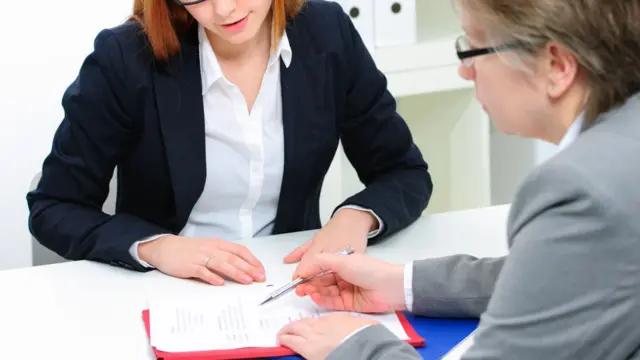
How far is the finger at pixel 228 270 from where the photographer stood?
4.60ft

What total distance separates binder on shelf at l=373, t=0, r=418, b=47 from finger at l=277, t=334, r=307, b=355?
4.28 ft

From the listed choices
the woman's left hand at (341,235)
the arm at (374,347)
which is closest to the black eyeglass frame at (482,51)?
the arm at (374,347)

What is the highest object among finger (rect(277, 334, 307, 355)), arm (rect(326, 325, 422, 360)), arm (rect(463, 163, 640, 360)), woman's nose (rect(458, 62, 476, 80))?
woman's nose (rect(458, 62, 476, 80))

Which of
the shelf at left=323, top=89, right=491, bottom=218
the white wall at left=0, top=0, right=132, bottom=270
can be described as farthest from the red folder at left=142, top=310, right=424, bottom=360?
the shelf at left=323, top=89, right=491, bottom=218

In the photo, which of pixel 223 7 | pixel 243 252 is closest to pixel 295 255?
pixel 243 252

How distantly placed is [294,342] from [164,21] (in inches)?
26.8

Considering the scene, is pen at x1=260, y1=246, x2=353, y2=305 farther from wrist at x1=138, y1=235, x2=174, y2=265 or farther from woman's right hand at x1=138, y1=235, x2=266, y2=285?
wrist at x1=138, y1=235, x2=174, y2=265

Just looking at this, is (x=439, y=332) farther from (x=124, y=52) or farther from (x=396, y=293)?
(x=124, y=52)

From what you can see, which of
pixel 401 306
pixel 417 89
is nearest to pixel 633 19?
pixel 401 306

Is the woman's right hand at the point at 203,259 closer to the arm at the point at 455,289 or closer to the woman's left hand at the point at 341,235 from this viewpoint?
the woman's left hand at the point at 341,235

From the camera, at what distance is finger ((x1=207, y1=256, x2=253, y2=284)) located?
4.60 ft

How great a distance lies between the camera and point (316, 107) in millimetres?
1711

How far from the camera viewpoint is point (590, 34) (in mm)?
907

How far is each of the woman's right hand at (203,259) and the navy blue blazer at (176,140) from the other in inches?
1.6
